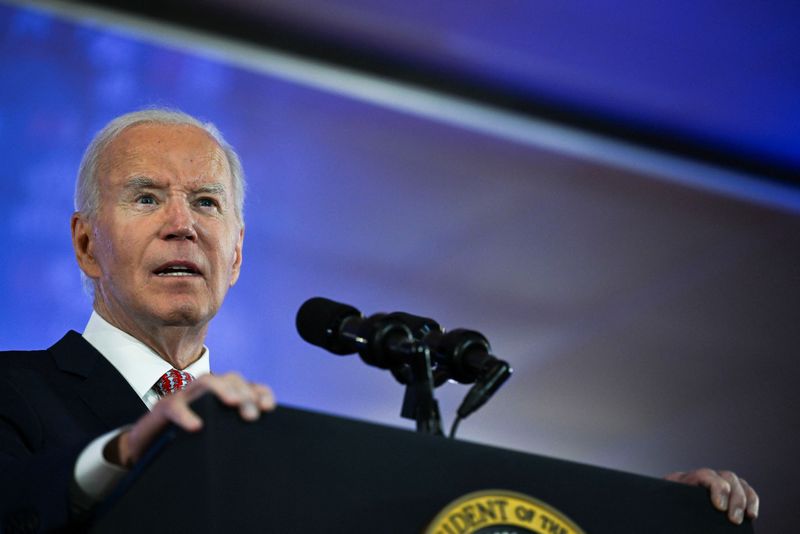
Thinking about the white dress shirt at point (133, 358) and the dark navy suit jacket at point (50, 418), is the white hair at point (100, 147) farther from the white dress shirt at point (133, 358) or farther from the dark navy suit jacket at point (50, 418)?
the dark navy suit jacket at point (50, 418)

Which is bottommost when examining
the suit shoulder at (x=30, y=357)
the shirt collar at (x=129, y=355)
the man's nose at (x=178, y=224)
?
the suit shoulder at (x=30, y=357)

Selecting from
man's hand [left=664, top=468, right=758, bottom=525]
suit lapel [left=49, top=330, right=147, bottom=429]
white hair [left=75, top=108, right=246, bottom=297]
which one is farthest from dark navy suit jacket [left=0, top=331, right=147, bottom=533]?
man's hand [left=664, top=468, right=758, bottom=525]

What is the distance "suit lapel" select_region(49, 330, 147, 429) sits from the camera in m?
1.86

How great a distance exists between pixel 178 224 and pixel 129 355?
29 centimetres

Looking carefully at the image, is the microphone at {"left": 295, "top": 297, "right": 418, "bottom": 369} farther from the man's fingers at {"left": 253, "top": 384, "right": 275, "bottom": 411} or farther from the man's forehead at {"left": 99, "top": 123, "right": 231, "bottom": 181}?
the man's forehead at {"left": 99, "top": 123, "right": 231, "bottom": 181}

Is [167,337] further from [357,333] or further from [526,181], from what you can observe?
[526,181]

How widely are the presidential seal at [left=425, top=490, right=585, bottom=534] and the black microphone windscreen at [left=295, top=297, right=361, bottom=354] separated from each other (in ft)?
1.15

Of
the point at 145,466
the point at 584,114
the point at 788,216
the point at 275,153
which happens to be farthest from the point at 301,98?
the point at 145,466

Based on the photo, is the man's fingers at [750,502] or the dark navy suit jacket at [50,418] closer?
the dark navy suit jacket at [50,418]

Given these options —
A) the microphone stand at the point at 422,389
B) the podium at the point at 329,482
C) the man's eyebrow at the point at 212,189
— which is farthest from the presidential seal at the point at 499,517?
the man's eyebrow at the point at 212,189

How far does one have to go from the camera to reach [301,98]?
3.49 meters

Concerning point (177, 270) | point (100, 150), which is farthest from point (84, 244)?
point (177, 270)

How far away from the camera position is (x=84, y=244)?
2.43 m

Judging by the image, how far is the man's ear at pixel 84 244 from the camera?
2.39m
